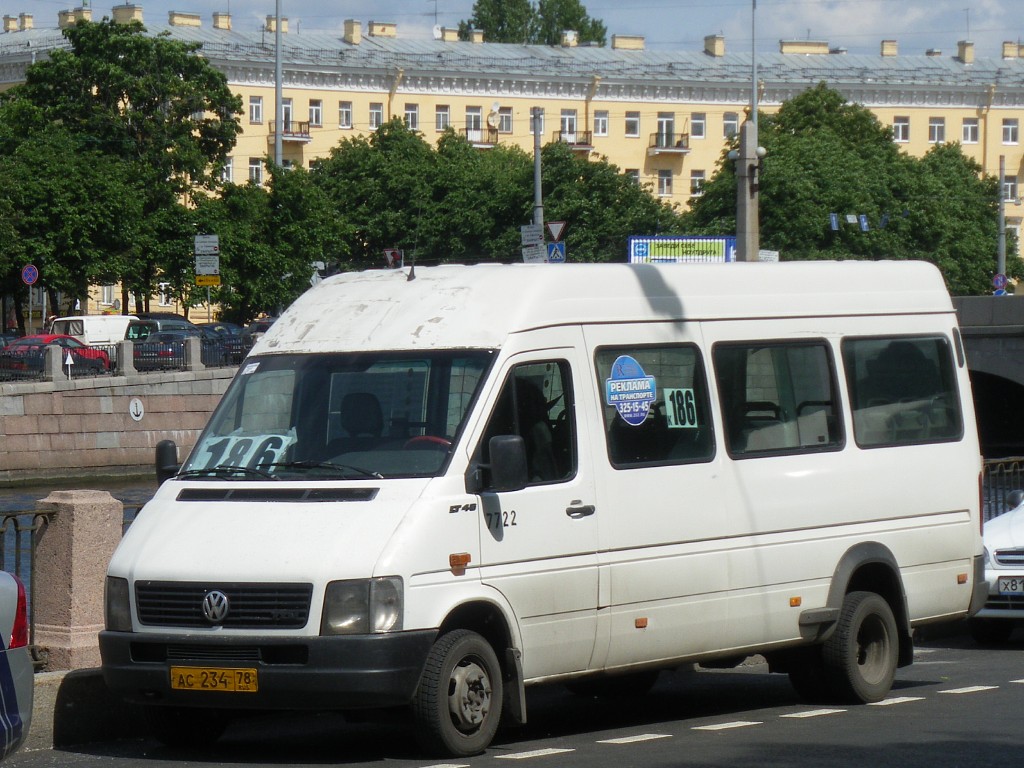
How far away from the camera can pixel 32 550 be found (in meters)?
9.75

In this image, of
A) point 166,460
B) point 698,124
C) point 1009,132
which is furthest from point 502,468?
point 1009,132

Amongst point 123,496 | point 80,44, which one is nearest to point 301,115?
point 80,44

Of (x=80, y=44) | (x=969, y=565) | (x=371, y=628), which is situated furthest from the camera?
(x=80, y=44)

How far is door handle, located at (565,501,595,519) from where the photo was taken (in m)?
8.93

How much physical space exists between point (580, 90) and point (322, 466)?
90005mm

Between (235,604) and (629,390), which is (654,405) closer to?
(629,390)

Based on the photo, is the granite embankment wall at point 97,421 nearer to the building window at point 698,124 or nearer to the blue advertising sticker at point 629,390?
the blue advertising sticker at point 629,390

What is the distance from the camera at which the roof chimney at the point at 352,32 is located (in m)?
95.5

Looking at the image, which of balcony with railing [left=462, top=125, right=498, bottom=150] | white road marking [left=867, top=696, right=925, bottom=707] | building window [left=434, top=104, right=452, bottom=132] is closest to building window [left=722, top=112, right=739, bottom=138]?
balcony with railing [left=462, top=125, right=498, bottom=150]

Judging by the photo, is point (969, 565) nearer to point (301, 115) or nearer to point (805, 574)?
point (805, 574)

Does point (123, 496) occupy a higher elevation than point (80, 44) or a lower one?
lower

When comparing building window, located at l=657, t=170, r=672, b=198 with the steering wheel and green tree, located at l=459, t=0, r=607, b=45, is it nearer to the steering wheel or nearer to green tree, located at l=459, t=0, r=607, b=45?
green tree, located at l=459, t=0, r=607, b=45

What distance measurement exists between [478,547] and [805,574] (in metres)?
2.32

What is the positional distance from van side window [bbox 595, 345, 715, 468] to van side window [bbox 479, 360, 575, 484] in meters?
0.25
